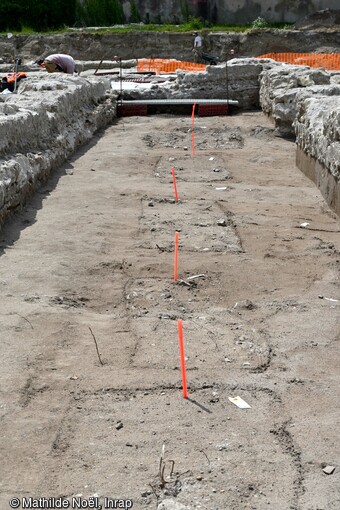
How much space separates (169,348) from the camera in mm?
4621

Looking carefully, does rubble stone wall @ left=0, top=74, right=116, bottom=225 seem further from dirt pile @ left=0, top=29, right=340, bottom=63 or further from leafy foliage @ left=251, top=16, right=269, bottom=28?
leafy foliage @ left=251, top=16, right=269, bottom=28

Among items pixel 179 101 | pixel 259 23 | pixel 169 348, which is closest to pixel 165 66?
pixel 179 101

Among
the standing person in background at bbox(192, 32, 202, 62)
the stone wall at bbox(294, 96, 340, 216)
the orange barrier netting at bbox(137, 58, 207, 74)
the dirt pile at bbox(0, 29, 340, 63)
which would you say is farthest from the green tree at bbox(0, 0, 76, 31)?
the stone wall at bbox(294, 96, 340, 216)

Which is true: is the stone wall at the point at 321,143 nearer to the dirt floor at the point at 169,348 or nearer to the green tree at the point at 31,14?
the dirt floor at the point at 169,348

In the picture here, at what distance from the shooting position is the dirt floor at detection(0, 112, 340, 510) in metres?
3.38

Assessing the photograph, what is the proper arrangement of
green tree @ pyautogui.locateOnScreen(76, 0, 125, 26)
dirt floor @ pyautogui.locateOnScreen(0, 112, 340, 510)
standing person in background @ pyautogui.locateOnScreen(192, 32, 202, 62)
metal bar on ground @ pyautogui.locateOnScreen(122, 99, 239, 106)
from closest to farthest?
dirt floor @ pyautogui.locateOnScreen(0, 112, 340, 510)
metal bar on ground @ pyautogui.locateOnScreen(122, 99, 239, 106)
standing person in background @ pyautogui.locateOnScreen(192, 32, 202, 62)
green tree @ pyautogui.locateOnScreen(76, 0, 125, 26)

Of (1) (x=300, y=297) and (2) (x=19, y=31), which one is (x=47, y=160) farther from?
(2) (x=19, y=31)

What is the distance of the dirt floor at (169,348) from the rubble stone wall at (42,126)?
0.30 metres

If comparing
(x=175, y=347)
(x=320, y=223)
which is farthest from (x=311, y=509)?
(x=320, y=223)

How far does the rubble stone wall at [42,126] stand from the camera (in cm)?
729

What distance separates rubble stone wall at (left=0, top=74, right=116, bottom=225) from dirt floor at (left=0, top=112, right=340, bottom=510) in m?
0.30

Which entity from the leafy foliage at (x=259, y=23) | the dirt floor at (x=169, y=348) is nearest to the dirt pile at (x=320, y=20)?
the leafy foliage at (x=259, y=23)

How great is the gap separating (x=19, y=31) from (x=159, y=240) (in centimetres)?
3067

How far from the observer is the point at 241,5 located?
34.1 metres
